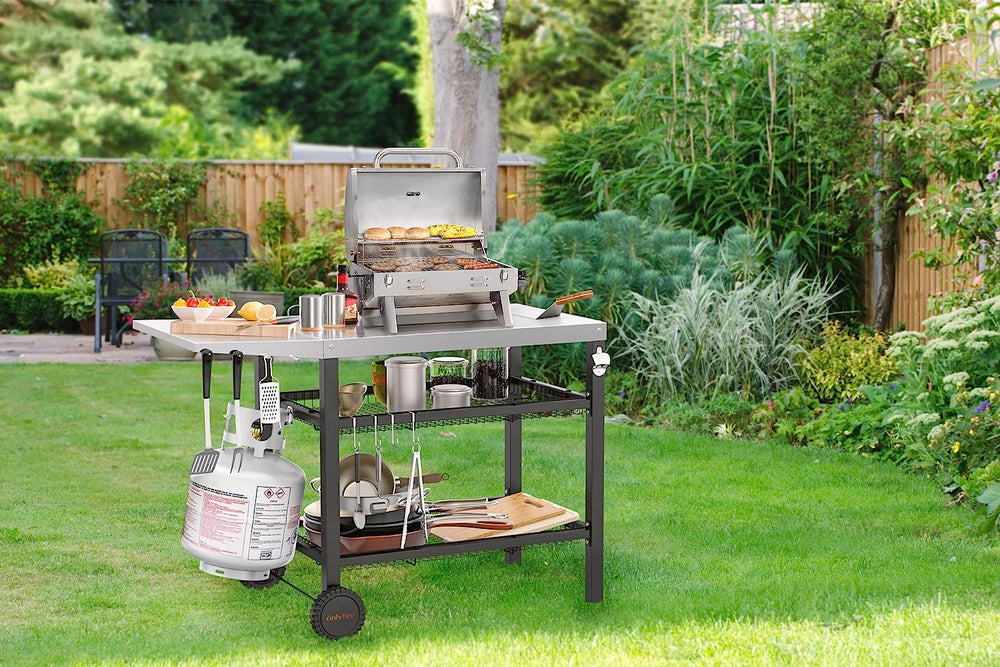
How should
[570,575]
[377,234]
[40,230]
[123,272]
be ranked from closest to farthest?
[377,234] < [570,575] < [123,272] < [40,230]

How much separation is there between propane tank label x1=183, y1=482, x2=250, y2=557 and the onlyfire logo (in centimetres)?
35

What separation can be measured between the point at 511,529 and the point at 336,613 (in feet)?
2.38

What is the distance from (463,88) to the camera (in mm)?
8805

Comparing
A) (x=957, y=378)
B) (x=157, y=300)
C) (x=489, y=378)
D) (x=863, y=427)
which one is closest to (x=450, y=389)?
(x=489, y=378)

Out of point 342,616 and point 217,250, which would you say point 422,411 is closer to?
point 342,616

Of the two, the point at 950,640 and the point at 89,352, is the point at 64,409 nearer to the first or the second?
the point at 89,352

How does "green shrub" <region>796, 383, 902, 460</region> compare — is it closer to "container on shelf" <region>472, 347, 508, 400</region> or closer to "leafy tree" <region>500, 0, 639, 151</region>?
"container on shelf" <region>472, 347, 508, 400</region>

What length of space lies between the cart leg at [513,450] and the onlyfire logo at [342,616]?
0.98m

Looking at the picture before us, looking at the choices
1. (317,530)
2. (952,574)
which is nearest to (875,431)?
(952,574)

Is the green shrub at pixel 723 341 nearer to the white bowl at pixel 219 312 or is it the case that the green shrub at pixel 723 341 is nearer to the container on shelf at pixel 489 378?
the container on shelf at pixel 489 378

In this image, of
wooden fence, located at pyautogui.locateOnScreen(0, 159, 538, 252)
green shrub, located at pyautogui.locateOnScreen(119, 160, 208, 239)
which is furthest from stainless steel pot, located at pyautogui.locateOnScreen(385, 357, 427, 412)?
green shrub, located at pyautogui.locateOnScreen(119, 160, 208, 239)

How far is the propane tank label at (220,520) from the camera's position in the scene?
3.93 meters

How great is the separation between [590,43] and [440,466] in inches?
753

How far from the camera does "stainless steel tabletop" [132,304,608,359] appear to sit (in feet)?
12.3
